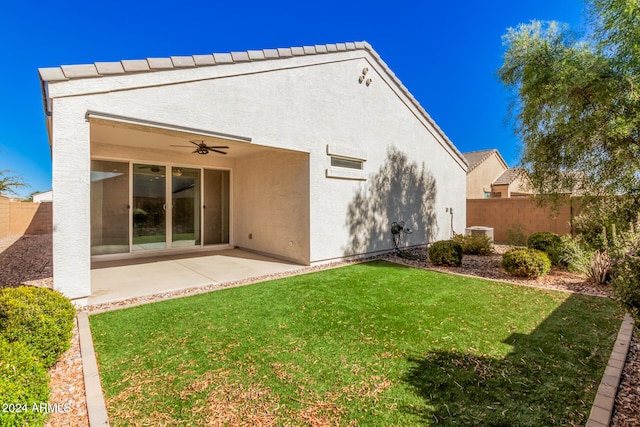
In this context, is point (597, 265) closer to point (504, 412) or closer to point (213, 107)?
point (504, 412)

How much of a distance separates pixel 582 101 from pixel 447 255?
523cm

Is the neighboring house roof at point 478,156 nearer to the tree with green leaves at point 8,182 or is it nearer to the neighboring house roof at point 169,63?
the neighboring house roof at point 169,63

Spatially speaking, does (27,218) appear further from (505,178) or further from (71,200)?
(505,178)

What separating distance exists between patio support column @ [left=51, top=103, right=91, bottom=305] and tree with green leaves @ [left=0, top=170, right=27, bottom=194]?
24791 millimetres

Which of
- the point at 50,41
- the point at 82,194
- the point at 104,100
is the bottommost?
the point at 82,194

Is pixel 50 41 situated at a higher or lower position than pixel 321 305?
higher

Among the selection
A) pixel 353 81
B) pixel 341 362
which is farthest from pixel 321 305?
pixel 353 81

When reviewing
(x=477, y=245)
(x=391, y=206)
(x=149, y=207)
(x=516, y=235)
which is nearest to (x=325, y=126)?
(x=391, y=206)

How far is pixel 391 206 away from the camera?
35.7ft

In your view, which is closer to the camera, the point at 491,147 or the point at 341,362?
the point at 341,362

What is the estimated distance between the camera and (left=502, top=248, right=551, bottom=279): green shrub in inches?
286

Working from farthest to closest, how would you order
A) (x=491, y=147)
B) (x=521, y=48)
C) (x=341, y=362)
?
1. (x=491, y=147)
2. (x=521, y=48)
3. (x=341, y=362)

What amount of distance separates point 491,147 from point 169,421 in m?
32.3

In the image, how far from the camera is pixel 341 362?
346 cm
